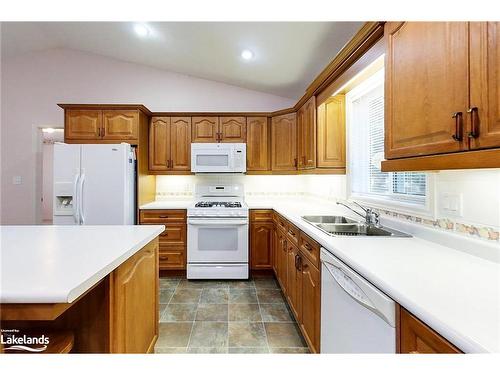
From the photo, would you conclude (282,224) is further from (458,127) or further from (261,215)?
(458,127)

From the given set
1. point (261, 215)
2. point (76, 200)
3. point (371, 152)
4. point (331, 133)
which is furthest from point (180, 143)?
point (371, 152)

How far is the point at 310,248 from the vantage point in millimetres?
1604

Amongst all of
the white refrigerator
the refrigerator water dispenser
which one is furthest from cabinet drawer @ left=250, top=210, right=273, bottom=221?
the refrigerator water dispenser

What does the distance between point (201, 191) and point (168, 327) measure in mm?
1924

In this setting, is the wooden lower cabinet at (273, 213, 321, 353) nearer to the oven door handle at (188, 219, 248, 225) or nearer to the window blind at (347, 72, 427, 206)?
the oven door handle at (188, 219, 248, 225)

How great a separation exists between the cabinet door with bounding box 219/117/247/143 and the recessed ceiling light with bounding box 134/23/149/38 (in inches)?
50.8

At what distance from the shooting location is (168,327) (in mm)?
2020

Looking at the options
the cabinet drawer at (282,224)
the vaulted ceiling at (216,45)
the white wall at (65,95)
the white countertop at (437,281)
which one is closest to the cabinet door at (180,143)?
the white wall at (65,95)

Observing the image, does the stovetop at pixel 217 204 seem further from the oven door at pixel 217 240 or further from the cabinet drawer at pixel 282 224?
the cabinet drawer at pixel 282 224

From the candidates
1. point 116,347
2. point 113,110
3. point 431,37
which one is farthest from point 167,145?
point 431,37

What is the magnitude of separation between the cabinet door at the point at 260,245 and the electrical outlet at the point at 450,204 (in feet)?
6.51

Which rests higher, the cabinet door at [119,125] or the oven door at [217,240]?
the cabinet door at [119,125]

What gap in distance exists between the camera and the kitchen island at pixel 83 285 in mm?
710

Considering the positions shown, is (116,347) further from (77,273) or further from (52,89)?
(52,89)
